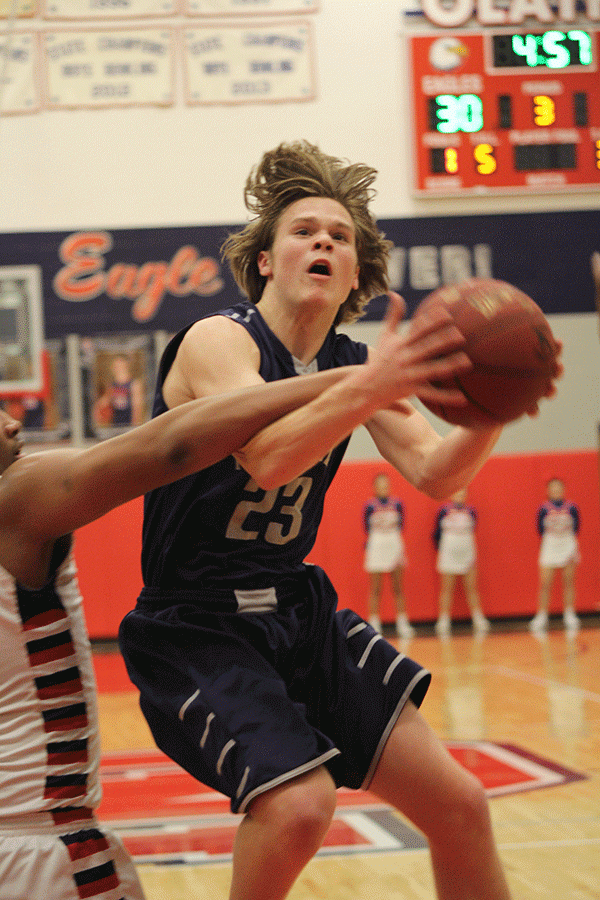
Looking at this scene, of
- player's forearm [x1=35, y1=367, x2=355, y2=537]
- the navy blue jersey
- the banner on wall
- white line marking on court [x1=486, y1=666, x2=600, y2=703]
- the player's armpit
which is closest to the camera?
player's forearm [x1=35, y1=367, x2=355, y2=537]

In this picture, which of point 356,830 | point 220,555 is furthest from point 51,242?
point 220,555

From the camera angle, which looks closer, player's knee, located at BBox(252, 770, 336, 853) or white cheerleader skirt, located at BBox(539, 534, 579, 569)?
player's knee, located at BBox(252, 770, 336, 853)

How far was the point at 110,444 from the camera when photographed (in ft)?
5.06

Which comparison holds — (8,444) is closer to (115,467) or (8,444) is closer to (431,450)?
(115,467)

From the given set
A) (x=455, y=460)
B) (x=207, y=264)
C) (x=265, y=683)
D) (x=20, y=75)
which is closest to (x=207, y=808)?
(x=265, y=683)

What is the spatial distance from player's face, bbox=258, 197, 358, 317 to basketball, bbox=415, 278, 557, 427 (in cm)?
40

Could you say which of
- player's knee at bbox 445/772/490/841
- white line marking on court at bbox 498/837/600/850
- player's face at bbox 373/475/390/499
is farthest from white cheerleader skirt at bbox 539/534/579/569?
player's knee at bbox 445/772/490/841

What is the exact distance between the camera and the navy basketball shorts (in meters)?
2.00

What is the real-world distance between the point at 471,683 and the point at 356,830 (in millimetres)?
3462

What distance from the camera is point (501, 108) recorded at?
9453 mm

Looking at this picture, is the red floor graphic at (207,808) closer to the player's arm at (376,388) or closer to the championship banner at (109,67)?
the player's arm at (376,388)

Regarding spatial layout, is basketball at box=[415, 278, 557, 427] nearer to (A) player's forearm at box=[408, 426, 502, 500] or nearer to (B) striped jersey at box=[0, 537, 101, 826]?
(A) player's forearm at box=[408, 426, 502, 500]

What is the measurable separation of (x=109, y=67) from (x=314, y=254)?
348 inches

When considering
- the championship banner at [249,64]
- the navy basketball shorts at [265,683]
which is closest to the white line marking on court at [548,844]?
the navy basketball shorts at [265,683]
